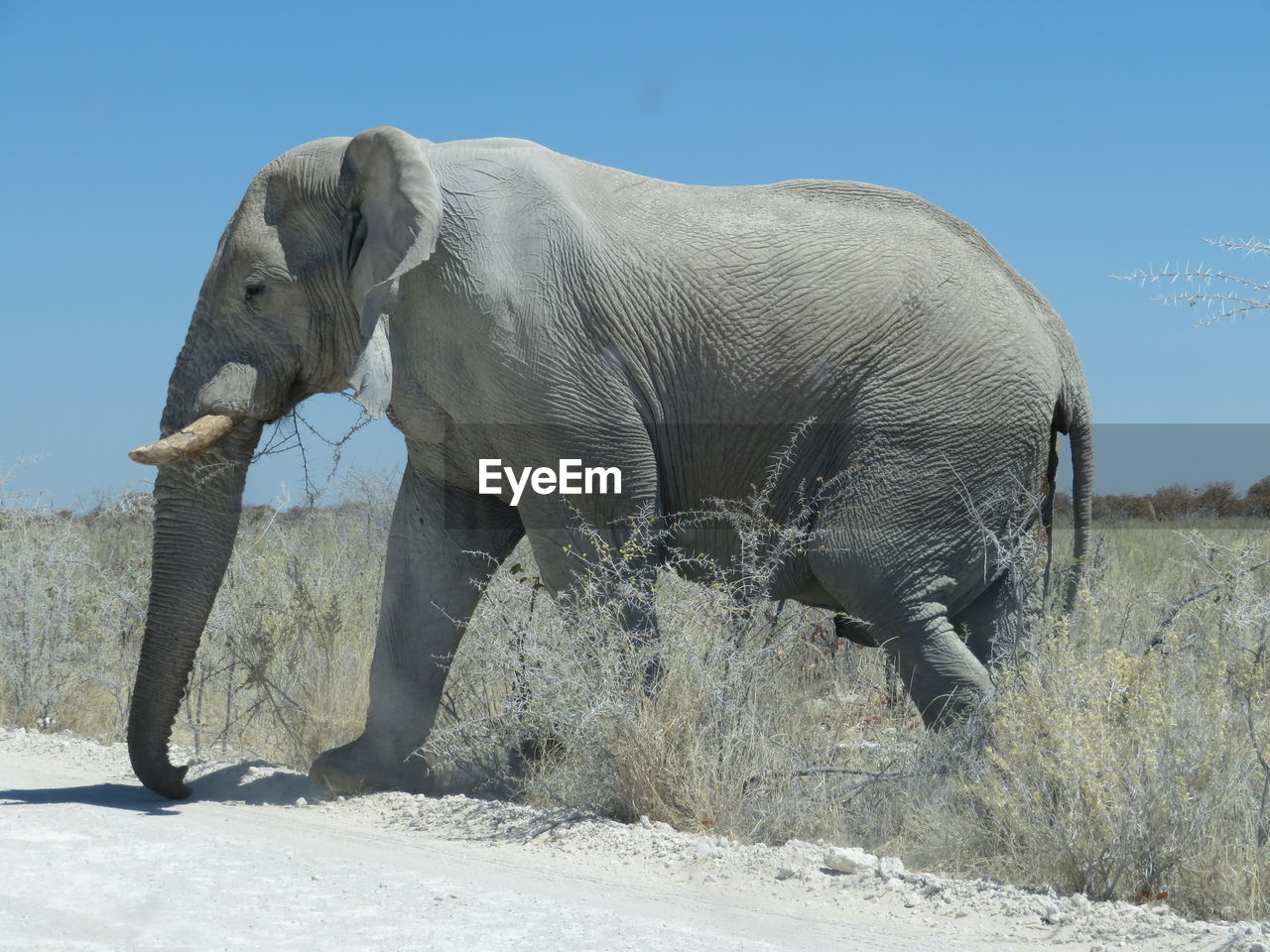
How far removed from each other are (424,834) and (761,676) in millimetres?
1671

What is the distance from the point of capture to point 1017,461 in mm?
6633

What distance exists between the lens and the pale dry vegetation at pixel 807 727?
195 inches

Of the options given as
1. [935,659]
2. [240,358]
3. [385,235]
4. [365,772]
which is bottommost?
[365,772]

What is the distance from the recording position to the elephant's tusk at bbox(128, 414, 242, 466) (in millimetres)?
6324

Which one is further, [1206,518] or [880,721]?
[1206,518]

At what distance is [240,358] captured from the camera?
666 centimetres

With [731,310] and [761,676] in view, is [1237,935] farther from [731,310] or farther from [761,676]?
[731,310]

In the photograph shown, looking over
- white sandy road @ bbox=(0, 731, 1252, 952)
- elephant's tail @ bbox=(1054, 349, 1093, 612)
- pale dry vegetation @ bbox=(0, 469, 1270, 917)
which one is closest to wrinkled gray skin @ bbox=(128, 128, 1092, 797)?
elephant's tail @ bbox=(1054, 349, 1093, 612)

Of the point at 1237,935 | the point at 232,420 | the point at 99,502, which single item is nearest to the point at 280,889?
the point at 232,420

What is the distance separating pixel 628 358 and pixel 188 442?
1.99 meters

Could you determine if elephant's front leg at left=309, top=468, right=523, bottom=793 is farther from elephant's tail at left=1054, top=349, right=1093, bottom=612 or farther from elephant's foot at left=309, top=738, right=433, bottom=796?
elephant's tail at left=1054, top=349, right=1093, bottom=612


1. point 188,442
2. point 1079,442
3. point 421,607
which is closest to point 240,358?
point 188,442

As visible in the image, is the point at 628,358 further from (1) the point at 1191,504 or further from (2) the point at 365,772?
(1) the point at 1191,504

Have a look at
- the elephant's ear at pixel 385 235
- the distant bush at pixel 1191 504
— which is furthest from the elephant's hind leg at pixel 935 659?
the distant bush at pixel 1191 504
